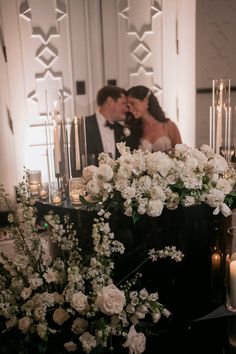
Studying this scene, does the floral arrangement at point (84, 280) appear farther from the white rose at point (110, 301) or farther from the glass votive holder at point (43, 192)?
the glass votive holder at point (43, 192)

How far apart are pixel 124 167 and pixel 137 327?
0.39m

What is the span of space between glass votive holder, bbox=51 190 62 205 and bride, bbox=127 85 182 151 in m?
1.51

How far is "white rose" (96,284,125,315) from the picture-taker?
36.1 inches

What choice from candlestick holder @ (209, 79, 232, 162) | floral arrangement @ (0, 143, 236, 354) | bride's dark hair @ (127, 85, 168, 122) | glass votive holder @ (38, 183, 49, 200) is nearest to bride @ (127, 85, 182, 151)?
bride's dark hair @ (127, 85, 168, 122)

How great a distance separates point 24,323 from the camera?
948mm

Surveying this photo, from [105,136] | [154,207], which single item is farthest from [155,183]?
[105,136]

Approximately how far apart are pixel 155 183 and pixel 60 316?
40cm


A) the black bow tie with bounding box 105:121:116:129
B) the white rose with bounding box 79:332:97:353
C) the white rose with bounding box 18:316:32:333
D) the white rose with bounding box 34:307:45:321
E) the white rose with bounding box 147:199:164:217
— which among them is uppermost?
the white rose with bounding box 147:199:164:217

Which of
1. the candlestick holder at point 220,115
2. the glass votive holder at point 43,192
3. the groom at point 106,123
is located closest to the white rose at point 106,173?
the glass votive holder at point 43,192

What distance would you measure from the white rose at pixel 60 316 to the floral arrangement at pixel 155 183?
29 cm

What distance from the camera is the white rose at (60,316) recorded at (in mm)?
955

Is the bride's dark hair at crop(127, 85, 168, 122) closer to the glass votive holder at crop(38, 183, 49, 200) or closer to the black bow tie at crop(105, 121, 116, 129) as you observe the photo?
the black bow tie at crop(105, 121, 116, 129)

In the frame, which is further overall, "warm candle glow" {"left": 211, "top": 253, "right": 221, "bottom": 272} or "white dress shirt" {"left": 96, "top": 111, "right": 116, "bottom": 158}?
"white dress shirt" {"left": 96, "top": 111, "right": 116, "bottom": 158}

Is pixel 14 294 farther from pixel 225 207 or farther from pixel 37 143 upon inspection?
pixel 37 143
